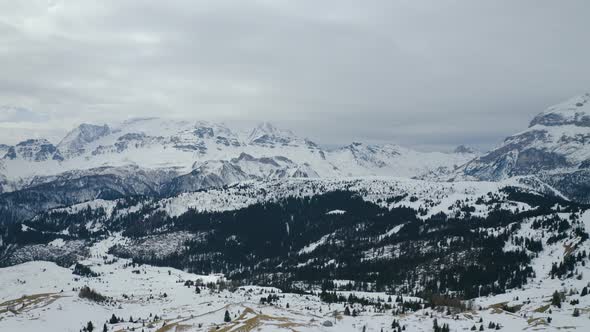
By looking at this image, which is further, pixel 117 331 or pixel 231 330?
pixel 117 331

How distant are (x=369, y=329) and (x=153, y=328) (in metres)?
76.6

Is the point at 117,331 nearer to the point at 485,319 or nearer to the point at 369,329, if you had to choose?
the point at 369,329

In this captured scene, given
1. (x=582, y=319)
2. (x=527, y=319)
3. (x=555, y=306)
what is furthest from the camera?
(x=555, y=306)

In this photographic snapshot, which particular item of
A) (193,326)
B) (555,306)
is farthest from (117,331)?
(555,306)

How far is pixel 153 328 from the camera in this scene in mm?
195000

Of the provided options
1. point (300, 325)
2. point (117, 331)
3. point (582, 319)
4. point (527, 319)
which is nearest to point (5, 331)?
point (117, 331)

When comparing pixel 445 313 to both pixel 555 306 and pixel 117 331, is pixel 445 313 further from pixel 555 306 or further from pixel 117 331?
pixel 117 331

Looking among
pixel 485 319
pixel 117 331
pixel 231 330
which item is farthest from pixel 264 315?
pixel 485 319

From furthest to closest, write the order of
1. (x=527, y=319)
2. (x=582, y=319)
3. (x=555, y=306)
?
(x=555, y=306)
(x=527, y=319)
(x=582, y=319)

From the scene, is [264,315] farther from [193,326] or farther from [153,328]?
[153,328]

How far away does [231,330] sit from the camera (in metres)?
185

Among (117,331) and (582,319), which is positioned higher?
(582,319)

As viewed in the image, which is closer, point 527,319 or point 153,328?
point 527,319

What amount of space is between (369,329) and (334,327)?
12383 millimetres
